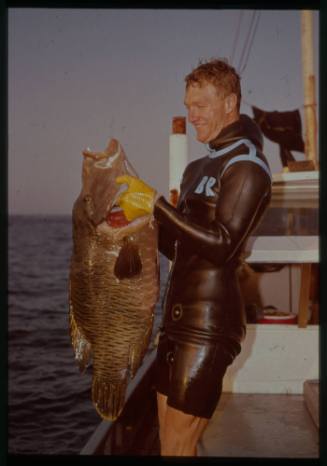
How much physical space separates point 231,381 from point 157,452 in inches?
42.0

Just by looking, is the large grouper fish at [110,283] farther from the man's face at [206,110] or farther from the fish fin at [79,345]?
the man's face at [206,110]

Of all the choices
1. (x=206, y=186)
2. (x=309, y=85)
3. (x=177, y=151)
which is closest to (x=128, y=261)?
(x=206, y=186)

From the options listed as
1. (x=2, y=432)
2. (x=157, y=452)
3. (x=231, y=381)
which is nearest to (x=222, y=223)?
(x=2, y=432)

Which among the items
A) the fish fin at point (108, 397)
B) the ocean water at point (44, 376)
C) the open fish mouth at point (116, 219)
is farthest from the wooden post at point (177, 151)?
the fish fin at point (108, 397)

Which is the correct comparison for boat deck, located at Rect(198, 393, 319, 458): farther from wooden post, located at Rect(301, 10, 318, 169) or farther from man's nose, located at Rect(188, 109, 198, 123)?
wooden post, located at Rect(301, 10, 318, 169)

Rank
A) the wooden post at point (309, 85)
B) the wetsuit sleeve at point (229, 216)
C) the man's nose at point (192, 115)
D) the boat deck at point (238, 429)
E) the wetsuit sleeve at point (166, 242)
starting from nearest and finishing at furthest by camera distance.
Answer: the wetsuit sleeve at point (229, 216), the man's nose at point (192, 115), the wetsuit sleeve at point (166, 242), the boat deck at point (238, 429), the wooden post at point (309, 85)

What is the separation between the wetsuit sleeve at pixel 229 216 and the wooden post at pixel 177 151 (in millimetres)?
2319

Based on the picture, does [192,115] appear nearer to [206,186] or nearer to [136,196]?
[206,186]

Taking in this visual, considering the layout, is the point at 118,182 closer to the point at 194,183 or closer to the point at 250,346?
the point at 194,183

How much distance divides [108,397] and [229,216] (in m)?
1.06

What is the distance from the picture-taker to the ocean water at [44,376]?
1048 centimetres

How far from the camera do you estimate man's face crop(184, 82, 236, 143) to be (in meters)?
2.72

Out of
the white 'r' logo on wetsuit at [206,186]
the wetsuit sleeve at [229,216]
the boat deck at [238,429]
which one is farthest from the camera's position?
the boat deck at [238,429]

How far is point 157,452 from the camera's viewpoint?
4938 mm
